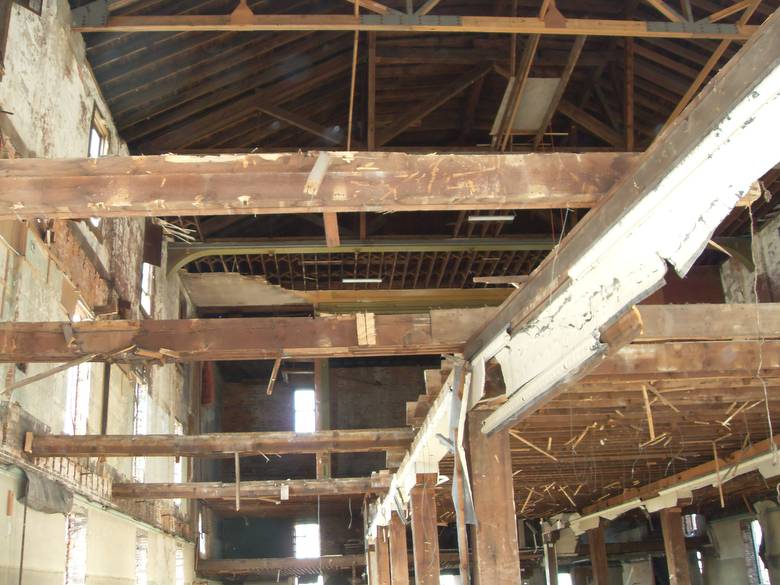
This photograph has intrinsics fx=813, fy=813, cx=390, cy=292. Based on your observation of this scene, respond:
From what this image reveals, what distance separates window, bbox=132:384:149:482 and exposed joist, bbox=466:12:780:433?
36.6 ft

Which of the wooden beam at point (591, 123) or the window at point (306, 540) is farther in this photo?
the window at point (306, 540)

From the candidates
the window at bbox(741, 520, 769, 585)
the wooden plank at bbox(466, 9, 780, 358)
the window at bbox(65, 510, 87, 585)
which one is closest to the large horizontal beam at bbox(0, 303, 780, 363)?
the wooden plank at bbox(466, 9, 780, 358)

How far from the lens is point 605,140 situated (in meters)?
17.4

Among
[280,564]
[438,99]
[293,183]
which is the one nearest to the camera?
[293,183]

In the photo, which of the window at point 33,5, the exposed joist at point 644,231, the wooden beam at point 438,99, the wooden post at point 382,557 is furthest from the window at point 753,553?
the window at point 33,5

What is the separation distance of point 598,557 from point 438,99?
11.8 m

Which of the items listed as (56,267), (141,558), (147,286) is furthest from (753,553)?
(56,267)

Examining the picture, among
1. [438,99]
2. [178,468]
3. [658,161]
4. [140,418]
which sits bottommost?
[658,161]

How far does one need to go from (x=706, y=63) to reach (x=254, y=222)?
10950 millimetres

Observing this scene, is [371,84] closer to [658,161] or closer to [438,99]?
[438,99]

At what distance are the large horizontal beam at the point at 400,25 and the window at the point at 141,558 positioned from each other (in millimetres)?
10046

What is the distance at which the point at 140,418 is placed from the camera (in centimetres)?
1633

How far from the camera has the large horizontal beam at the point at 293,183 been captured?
15.8 feet

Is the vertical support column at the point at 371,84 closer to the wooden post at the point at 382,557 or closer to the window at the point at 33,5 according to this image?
the window at the point at 33,5
